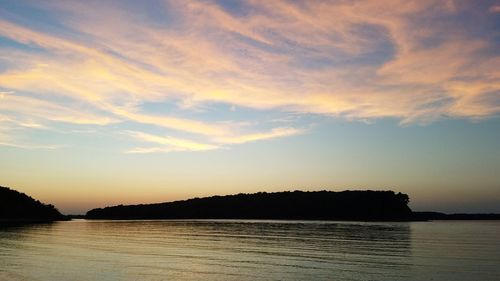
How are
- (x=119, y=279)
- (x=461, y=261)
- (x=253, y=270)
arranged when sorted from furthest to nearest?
(x=461, y=261) < (x=253, y=270) < (x=119, y=279)

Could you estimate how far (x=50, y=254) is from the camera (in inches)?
2014

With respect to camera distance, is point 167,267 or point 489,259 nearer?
Answer: point 167,267

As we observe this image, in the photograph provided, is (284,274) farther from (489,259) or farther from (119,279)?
(489,259)

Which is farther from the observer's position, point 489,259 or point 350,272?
point 489,259

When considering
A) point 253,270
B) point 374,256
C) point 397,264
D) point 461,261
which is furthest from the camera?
point 374,256

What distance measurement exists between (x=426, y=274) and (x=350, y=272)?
→ 6.01 meters

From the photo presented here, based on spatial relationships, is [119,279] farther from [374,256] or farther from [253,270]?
[374,256]

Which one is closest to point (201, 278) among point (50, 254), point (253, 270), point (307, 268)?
point (253, 270)

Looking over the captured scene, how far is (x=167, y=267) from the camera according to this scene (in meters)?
39.1

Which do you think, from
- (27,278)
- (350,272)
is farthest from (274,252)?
(27,278)

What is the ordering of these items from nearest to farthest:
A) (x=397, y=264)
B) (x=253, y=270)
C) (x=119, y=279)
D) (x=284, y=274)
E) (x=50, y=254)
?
(x=119, y=279) < (x=284, y=274) < (x=253, y=270) < (x=397, y=264) < (x=50, y=254)

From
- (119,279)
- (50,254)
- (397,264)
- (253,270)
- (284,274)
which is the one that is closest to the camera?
(119,279)

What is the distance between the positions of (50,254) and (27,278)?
19685 mm

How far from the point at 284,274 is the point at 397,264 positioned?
1257 cm
